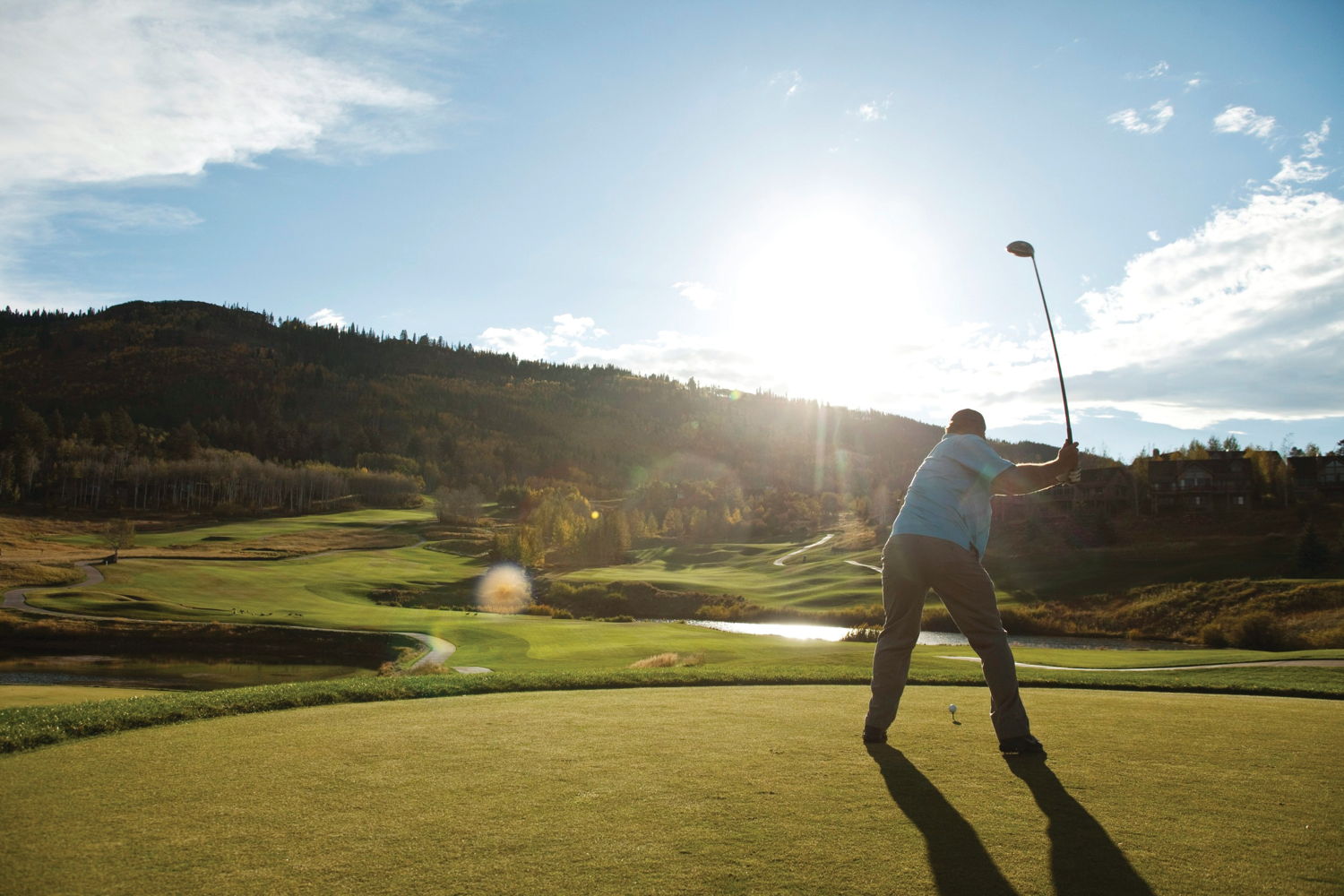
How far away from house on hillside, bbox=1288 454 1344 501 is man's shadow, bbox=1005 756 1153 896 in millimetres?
97352

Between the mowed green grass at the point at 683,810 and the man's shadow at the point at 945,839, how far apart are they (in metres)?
0.02

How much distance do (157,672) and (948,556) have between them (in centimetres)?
3527

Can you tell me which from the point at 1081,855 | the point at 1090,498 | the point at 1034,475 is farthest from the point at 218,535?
the point at 1081,855

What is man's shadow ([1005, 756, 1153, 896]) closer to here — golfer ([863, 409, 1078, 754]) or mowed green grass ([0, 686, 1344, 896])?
mowed green grass ([0, 686, 1344, 896])

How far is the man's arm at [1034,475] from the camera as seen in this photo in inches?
280

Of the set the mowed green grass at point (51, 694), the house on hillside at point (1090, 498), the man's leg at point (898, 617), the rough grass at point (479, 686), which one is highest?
the house on hillside at point (1090, 498)

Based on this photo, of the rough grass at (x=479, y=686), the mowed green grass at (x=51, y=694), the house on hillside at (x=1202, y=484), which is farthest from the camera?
the house on hillside at (x=1202, y=484)

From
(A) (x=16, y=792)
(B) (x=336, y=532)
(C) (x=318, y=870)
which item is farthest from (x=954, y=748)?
(B) (x=336, y=532)

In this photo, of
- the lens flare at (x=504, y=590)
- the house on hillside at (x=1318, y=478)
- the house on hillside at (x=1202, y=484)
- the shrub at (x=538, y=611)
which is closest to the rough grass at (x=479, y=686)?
the shrub at (x=538, y=611)

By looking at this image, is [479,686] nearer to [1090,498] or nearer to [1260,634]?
[1260,634]

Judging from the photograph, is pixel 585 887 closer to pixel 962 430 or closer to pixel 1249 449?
pixel 962 430

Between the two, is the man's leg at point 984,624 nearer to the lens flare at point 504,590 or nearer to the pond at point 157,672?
the pond at point 157,672

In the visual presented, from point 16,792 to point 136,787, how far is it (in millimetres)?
761

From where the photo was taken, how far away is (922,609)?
7047 mm
